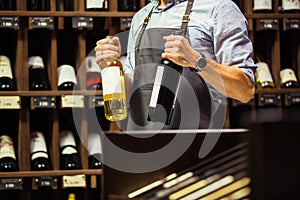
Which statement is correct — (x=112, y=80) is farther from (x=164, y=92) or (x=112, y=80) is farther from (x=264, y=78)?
(x=264, y=78)

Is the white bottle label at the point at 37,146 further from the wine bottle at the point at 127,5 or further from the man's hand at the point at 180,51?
the man's hand at the point at 180,51

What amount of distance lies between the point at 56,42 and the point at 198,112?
4.83ft

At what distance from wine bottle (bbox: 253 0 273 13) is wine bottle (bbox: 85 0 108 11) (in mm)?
737

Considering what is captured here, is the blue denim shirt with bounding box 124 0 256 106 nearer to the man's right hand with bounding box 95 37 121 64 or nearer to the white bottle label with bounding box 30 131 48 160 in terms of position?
the man's right hand with bounding box 95 37 121 64

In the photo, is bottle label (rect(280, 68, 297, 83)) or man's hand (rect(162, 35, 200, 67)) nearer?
man's hand (rect(162, 35, 200, 67))

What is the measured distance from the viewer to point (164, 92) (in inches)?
77.1

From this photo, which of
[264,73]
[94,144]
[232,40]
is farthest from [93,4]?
[232,40]

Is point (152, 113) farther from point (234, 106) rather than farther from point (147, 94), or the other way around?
point (234, 106)

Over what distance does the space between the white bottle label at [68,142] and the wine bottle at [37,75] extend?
0.84 feet

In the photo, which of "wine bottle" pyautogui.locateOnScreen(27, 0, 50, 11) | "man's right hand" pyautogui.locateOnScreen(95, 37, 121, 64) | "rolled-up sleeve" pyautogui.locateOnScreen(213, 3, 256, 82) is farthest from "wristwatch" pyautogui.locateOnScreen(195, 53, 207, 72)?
"wine bottle" pyautogui.locateOnScreen(27, 0, 50, 11)

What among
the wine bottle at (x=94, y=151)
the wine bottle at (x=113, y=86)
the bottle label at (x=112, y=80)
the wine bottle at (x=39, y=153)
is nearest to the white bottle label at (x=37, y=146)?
the wine bottle at (x=39, y=153)

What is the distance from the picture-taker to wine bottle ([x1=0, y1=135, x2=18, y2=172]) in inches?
125

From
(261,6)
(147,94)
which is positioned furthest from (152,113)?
(261,6)

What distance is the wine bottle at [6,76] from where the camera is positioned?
3.22 m
